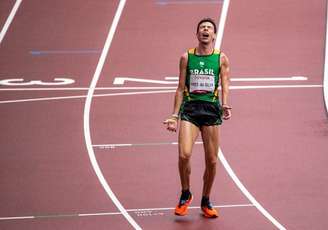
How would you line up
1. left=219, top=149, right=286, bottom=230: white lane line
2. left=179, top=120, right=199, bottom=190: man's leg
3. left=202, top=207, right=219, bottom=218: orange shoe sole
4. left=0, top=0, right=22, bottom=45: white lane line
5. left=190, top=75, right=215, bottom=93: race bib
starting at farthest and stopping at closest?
left=0, top=0, right=22, bottom=45: white lane line, left=202, top=207, right=219, bottom=218: orange shoe sole, left=219, top=149, right=286, bottom=230: white lane line, left=190, top=75, right=215, bottom=93: race bib, left=179, top=120, right=199, bottom=190: man's leg

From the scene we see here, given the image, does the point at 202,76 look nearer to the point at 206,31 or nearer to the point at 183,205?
the point at 206,31

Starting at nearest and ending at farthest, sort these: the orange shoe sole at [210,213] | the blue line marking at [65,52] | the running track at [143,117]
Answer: the orange shoe sole at [210,213] → the running track at [143,117] → the blue line marking at [65,52]

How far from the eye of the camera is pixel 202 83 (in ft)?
37.3

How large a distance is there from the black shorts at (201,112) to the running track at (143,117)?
111cm

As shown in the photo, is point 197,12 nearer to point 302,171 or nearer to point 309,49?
point 309,49

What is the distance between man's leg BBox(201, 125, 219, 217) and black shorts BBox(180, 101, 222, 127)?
80 mm

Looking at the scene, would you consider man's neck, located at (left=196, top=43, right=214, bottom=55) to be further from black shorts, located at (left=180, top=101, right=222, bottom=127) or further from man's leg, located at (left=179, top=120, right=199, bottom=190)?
man's leg, located at (left=179, top=120, right=199, bottom=190)

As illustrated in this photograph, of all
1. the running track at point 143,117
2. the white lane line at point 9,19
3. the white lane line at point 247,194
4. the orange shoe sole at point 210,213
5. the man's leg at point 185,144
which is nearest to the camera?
the man's leg at point 185,144

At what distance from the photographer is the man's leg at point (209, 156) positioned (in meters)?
11.4

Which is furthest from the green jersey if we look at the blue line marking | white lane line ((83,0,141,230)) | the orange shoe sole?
the blue line marking

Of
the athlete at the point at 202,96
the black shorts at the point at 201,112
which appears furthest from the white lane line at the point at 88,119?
the black shorts at the point at 201,112

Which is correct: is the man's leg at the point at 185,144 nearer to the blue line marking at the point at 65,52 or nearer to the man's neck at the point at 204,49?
the man's neck at the point at 204,49

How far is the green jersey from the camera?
11367 millimetres

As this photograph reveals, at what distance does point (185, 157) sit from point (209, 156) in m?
0.33
